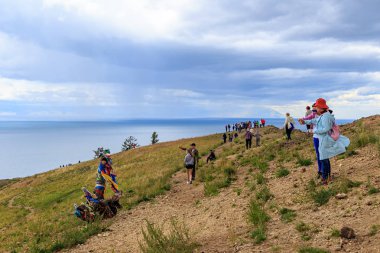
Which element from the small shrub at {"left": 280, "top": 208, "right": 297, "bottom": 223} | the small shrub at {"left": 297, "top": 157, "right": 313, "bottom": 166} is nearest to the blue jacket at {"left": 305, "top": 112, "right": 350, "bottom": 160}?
the small shrub at {"left": 280, "top": 208, "right": 297, "bottom": 223}

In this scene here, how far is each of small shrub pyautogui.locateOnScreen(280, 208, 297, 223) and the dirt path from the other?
0.98 m

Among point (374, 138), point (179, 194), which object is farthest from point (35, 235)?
point (374, 138)

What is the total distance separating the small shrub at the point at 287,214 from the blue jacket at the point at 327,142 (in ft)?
5.92

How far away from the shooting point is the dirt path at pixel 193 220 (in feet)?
25.6

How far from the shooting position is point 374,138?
1277 centimetres

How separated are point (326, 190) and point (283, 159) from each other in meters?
6.27

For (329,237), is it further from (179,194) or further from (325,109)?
(179,194)

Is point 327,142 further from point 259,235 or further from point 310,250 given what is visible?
point 310,250

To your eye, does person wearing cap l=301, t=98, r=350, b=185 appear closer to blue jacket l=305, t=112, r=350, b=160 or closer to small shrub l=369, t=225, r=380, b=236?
blue jacket l=305, t=112, r=350, b=160

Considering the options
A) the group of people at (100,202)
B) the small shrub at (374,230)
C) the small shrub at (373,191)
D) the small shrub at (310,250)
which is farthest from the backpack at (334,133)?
the group of people at (100,202)

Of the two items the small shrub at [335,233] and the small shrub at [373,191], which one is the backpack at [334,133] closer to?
the small shrub at [373,191]

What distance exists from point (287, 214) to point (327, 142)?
2.40 meters

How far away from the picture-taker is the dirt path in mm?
7800

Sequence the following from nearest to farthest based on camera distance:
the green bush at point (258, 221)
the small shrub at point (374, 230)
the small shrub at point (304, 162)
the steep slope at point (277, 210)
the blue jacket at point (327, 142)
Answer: the small shrub at point (374, 230)
the steep slope at point (277, 210)
the green bush at point (258, 221)
the blue jacket at point (327, 142)
the small shrub at point (304, 162)
